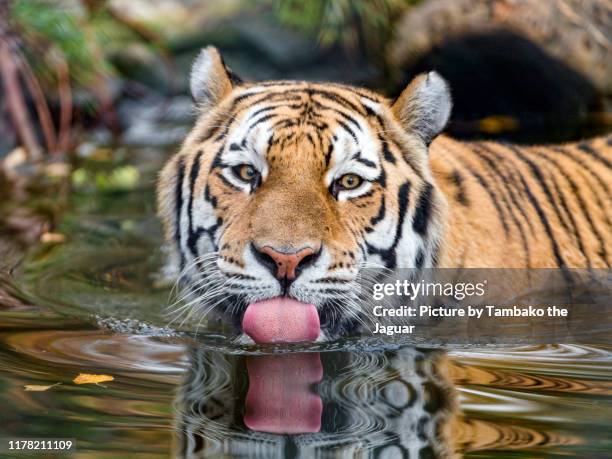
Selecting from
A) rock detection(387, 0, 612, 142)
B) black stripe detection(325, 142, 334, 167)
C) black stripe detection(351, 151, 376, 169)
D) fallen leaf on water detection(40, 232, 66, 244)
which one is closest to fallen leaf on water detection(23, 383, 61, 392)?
black stripe detection(325, 142, 334, 167)

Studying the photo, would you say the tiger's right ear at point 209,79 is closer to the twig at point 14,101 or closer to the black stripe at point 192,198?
the black stripe at point 192,198

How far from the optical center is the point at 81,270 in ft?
17.3

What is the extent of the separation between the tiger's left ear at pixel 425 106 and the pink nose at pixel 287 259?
800mm

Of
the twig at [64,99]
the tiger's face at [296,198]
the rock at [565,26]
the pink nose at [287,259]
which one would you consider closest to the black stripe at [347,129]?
the tiger's face at [296,198]

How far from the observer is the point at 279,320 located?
3.53m

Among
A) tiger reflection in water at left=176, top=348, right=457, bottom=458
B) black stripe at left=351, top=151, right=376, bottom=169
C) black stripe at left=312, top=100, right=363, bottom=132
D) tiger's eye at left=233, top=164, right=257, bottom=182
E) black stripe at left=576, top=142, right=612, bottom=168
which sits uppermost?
black stripe at left=576, top=142, right=612, bottom=168

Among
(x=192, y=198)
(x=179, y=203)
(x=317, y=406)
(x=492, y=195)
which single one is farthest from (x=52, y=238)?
(x=317, y=406)

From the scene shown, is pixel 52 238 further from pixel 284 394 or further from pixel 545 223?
pixel 284 394

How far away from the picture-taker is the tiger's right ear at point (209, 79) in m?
4.21

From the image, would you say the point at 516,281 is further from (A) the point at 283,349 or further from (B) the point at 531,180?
(A) the point at 283,349

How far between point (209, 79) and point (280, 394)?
56.7 inches

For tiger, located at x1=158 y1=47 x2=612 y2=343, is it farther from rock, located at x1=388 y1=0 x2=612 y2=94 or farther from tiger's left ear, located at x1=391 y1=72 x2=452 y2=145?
rock, located at x1=388 y1=0 x2=612 y2=94

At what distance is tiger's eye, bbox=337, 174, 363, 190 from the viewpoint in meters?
3.80

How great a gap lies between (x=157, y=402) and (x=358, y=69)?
21.3ft
